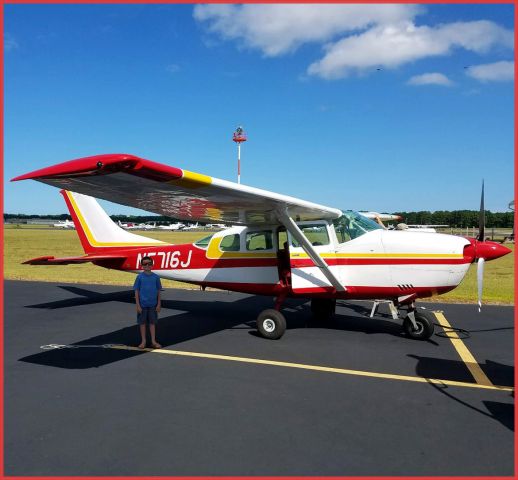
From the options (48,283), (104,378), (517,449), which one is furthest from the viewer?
(48,283)

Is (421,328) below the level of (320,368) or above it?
above

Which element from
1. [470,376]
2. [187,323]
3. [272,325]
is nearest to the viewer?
[470,376]

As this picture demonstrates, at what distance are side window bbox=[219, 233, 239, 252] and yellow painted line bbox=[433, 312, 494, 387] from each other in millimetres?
4432

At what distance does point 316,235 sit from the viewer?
26.9ft

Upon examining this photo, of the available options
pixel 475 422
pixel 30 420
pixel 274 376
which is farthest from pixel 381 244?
pixel 30 420

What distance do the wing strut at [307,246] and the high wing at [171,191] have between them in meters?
0.11

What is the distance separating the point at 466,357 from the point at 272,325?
10.2ft

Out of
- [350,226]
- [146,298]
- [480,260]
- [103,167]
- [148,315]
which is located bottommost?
[148,315]

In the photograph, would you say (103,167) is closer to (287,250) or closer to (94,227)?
(287,250)

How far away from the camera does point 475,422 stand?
13.6 ft

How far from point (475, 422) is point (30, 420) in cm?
431

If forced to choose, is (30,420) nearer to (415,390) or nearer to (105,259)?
(415,390)

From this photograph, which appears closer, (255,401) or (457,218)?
(255,401)

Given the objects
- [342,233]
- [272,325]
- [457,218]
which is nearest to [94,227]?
[272,325]
